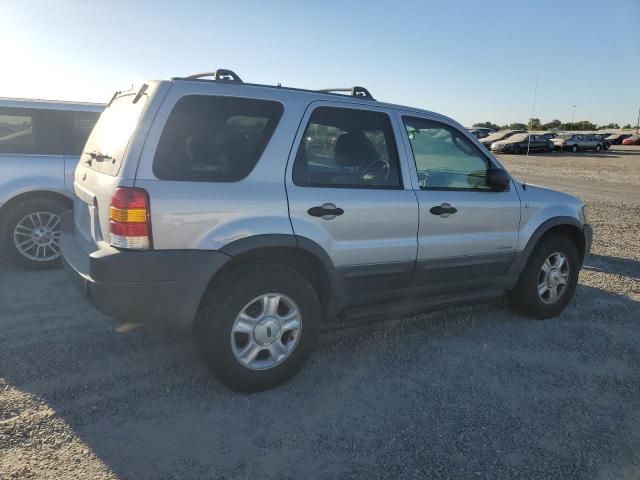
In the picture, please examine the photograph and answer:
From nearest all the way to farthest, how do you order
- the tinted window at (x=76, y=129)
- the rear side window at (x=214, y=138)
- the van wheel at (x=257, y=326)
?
the rear side window at (x=214, y=138) → the van wheel at (x=257, y=326) → the tinted window at (x=76, y=129)

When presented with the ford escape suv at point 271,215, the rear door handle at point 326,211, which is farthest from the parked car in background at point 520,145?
the rear door handle at point 326,211

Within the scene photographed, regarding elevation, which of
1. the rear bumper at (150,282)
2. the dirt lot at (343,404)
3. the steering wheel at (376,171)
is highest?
the steering wheel at (376,171)

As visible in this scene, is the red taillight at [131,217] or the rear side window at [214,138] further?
the rear side window at [214,138]

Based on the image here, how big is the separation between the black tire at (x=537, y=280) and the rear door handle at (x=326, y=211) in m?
2.18

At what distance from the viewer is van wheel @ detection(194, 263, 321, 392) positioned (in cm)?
313

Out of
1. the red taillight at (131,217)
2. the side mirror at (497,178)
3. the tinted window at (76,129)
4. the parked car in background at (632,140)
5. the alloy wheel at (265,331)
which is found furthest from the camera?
the parked car in background at (632,140)

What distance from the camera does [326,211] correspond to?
3.38 meters

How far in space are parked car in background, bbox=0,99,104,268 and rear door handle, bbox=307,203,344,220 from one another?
3.55m

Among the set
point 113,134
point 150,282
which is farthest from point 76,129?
point 150,282

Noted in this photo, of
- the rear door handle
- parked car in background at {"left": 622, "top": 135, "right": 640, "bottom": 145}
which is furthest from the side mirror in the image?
parked car in background at {"left": 622, "top": 135, "right": 640, "bottom": 145}

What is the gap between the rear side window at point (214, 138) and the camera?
9.81ft

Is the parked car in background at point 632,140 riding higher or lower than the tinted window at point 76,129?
lower

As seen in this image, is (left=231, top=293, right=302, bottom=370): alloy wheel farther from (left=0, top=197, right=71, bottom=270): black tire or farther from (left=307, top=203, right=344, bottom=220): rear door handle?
(left=0, top=197, right=71, bottom=270): black tire

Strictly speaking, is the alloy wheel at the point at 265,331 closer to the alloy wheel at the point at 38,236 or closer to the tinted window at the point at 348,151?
the tinted window at the point at 348,151
